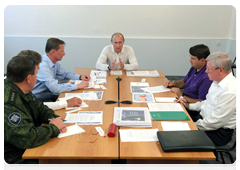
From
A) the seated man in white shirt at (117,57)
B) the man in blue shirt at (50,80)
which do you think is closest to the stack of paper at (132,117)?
the man in blue shirt at (50,80)

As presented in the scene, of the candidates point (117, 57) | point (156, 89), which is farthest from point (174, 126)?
point (117, 57)

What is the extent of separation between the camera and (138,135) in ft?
5.00

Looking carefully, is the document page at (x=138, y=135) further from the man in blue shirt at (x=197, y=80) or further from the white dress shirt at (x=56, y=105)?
the man in blue shirt at (x=197, y=80)

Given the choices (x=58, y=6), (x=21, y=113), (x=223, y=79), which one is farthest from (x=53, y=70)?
(x=58, y=6)

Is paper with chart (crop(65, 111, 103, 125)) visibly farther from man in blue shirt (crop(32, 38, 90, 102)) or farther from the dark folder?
man in blue shirt (crop(32, 38, 90, 102))

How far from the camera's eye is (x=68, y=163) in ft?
4.91

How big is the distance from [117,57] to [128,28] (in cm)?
159

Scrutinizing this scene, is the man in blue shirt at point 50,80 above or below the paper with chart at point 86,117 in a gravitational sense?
above

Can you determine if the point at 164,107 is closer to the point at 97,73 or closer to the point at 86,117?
the point at 86,117

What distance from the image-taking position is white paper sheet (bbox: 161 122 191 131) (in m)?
1.62

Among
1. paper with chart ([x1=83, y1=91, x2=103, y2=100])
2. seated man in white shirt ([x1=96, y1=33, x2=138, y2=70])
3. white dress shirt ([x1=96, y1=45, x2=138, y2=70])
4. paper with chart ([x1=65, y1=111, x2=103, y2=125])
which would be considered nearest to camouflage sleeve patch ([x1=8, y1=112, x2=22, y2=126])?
paper with chart ([x1=65, y1=111, x2=103, y2=125])

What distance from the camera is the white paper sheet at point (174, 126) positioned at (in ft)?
5.31

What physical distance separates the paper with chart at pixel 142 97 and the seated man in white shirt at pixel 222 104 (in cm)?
57
